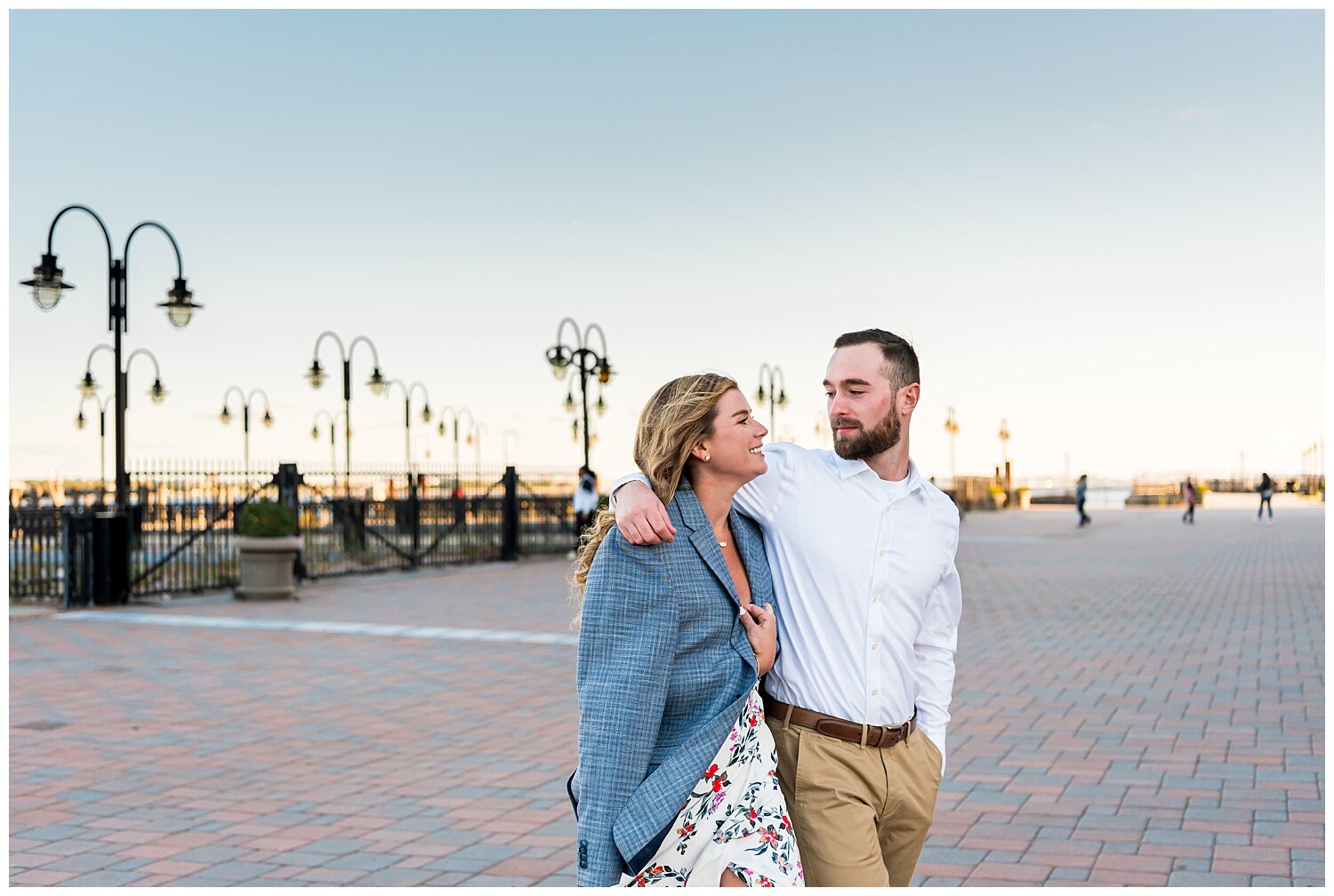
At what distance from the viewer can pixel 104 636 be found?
12.3 metres

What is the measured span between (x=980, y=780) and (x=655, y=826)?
426 cm

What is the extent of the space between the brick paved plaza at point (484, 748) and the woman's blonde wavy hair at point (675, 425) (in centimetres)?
272

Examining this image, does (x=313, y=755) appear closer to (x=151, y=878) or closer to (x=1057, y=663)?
(x=151, y=878)

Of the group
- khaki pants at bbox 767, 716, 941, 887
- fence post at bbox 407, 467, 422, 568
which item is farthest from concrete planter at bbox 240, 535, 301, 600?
khaki pants at bbox 767, 716, 941, 887

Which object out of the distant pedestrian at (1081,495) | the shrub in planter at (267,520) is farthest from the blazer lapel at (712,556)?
the distant pedestrian at (1081,495)

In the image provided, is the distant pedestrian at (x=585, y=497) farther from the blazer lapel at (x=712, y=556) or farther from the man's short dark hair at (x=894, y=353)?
the blazer lapel at (x=712, y=556)

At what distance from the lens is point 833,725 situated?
2.80 meters

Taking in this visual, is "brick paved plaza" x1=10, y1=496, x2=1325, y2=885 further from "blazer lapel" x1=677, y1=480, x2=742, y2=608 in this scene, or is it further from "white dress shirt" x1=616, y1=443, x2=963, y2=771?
"blazer lapel" x1=677, y1=480, x2=742, y2=608

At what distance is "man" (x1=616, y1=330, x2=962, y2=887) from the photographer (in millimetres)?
2779

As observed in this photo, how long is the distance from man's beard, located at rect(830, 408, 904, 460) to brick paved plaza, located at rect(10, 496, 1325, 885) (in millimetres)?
2429

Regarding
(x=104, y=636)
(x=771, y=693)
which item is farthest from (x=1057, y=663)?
(x=104, y=636)

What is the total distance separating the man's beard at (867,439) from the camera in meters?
2.89

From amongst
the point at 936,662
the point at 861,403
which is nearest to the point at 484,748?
the point at 936,662

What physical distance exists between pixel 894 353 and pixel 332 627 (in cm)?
1099
